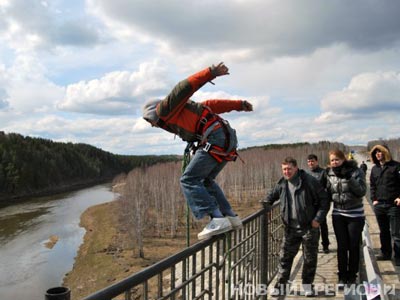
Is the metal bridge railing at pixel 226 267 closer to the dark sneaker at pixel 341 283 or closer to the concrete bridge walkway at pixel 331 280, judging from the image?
the concrete bridge walkway at pixel 331 280

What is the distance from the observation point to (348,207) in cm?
551

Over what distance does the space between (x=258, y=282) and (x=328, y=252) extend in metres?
3.55

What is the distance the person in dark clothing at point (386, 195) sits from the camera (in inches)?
252

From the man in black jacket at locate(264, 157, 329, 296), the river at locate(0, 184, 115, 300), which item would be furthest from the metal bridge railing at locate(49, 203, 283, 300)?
the river at locate(0, 184, 115, 300)

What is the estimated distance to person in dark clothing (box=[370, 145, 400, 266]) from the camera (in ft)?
21.0

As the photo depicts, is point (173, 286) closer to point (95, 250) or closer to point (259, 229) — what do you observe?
point (259, 229)

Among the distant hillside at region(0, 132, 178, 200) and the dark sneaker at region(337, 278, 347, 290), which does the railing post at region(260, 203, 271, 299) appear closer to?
the dark sneaker at region(337, 278, 347, 290)

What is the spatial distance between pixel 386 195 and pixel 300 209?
2050 millimetres

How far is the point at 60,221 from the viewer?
39.8m

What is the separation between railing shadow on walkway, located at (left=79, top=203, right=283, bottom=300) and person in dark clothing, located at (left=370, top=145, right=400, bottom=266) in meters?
1.67

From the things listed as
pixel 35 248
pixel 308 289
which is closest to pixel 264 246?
pixel 308 289

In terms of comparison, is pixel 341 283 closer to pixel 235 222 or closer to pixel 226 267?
pixel 226 267

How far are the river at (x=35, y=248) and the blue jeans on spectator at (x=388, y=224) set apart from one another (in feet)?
43.2

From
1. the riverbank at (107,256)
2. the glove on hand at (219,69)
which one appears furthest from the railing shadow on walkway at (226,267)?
the riverbank at (107,256)
